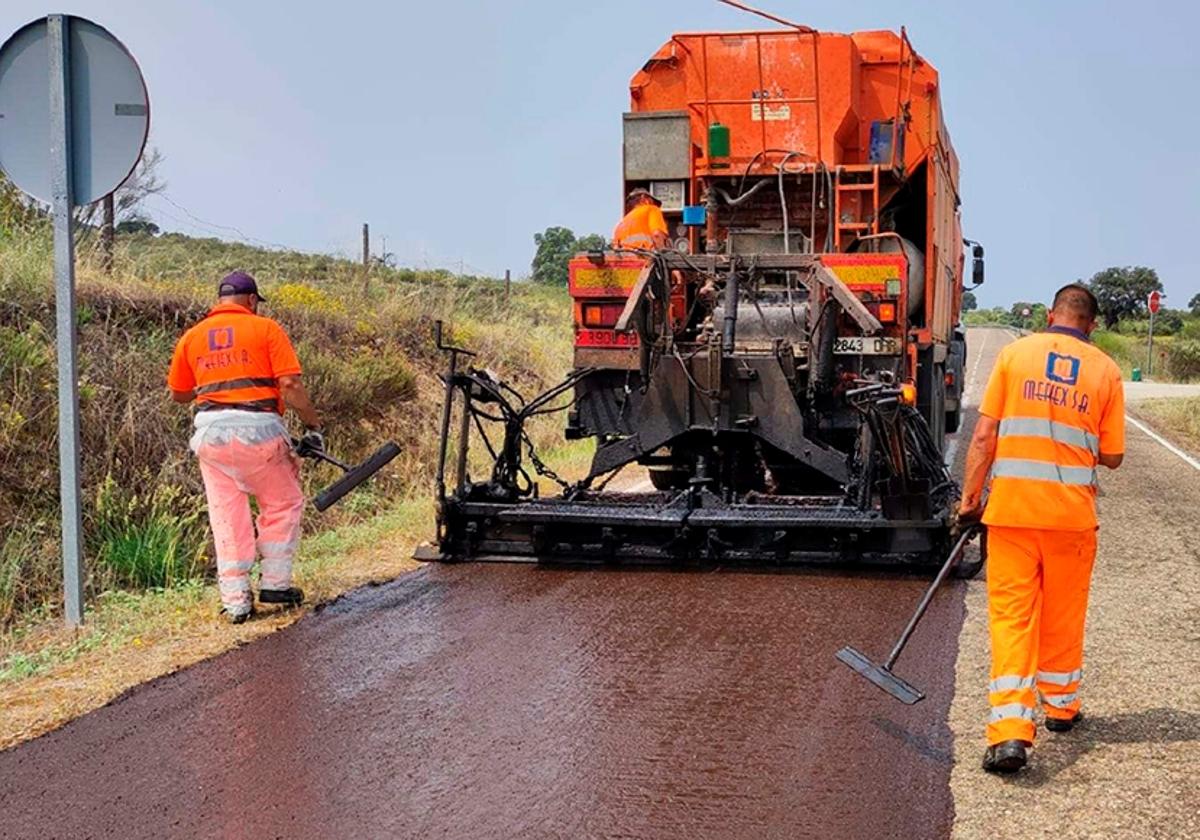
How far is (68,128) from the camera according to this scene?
5.54 metres

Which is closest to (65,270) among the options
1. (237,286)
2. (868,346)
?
(237,286)

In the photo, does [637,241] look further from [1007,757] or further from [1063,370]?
[1007,757]

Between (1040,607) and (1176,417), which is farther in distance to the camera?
(1176,417)

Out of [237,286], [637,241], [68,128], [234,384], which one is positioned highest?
[68,128]

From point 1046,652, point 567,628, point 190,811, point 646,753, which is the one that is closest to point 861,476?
point 567,628

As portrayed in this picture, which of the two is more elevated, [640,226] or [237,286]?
[640,226]

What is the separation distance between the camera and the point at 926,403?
998 centimetres

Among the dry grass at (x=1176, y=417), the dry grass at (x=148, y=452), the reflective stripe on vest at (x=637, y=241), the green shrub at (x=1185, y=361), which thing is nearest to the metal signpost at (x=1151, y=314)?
the green shrub at (x=1185, y=361)

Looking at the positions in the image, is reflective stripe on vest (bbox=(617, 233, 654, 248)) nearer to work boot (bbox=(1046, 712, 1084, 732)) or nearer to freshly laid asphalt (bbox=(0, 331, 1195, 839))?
freshly laid asphalt (bbox=(0, 331, 1195, 839))

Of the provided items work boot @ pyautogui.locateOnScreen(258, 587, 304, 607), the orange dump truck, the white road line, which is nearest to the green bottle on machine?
the orange dump truck

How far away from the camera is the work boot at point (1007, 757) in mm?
3865

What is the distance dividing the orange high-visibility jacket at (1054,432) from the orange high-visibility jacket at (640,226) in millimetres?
4706

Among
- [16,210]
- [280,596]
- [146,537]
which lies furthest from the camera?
[16,210]

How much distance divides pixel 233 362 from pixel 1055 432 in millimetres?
3797
